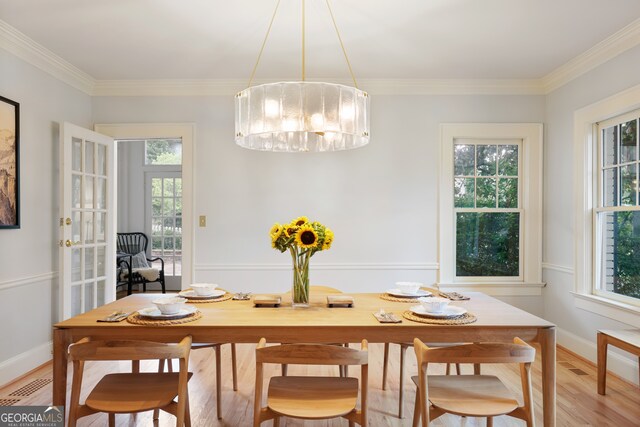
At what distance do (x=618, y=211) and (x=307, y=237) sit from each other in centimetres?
268

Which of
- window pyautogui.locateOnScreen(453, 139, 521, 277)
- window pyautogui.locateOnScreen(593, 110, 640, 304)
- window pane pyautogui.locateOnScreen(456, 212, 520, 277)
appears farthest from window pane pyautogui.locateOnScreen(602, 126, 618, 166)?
window pane pyautogui.locateOnScreen(456, 212, 520, 277)

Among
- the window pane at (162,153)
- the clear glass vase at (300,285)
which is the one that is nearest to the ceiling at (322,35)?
the clear glass vase at (300,285)

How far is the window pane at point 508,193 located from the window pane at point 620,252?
855mm

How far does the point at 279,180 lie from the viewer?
4.33 metres

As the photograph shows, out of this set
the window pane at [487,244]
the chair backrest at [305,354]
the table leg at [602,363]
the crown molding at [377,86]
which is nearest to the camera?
the chair backrest at [305,354]

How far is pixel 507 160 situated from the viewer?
14.5 ft

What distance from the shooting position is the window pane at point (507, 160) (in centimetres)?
443

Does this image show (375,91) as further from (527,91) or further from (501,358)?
(501,358)

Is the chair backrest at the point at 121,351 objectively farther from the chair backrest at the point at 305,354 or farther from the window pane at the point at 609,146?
the window pane at the point at 609,146

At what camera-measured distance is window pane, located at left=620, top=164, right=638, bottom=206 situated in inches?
131

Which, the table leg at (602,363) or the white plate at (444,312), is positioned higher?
the white plate at (444,312)

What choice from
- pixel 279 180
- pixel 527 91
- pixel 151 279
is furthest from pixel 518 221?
pixel 151 279

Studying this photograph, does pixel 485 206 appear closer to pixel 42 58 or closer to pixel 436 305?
pixel 436 305

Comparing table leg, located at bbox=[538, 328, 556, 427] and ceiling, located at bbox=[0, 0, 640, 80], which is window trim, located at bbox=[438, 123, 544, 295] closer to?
ceiling, located at bbox=[0, 0, 640, 80]
